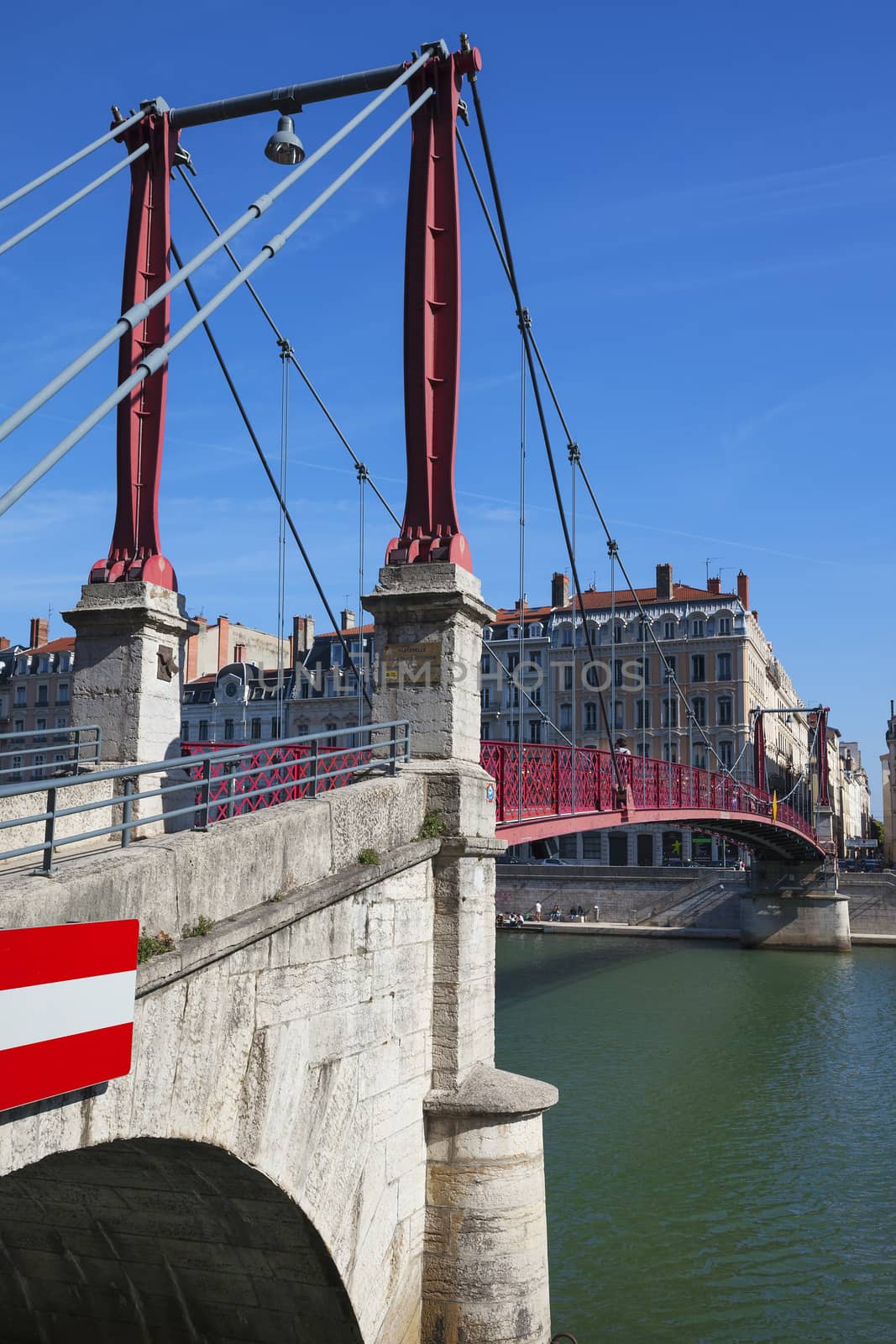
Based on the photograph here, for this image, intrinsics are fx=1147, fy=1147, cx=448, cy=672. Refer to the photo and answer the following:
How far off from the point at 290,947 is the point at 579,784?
12192mm

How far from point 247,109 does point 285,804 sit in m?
7.95

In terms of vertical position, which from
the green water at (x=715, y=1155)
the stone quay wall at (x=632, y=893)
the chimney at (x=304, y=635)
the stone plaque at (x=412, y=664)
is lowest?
the green water at (x=715, y=1155)

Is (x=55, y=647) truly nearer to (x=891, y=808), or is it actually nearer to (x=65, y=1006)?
(x=891, y=808)

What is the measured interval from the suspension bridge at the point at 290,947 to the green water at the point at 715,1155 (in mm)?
3615

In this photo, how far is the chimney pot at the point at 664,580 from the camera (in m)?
65.1

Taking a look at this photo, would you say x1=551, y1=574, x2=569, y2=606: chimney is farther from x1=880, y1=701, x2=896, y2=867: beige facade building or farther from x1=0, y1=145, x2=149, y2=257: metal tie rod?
x1=0, y1=145, x2=149, y2=257: metal tie rod

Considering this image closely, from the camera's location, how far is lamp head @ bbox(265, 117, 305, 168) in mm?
9875

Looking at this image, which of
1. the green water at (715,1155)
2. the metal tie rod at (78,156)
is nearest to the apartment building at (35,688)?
the green water at (715,1155)

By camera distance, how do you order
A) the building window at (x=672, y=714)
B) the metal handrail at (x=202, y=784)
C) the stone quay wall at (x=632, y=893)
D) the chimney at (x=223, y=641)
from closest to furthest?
the metal handrail at (x=202, y=784), the stone quay wall at (x=632, y=893), the building window at (x=672, y=714), the chimney at (x=223, y=641)

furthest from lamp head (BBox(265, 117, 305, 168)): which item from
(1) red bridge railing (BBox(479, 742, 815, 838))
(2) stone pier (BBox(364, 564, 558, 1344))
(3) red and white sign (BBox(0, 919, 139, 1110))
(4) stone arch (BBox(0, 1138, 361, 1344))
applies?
(4) stone arch (BBox(0, 1138, 361, 1344))

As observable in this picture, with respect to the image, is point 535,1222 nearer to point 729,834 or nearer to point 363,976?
point 363,976

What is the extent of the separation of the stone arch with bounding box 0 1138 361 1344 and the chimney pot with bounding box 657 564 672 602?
58414 millimetres

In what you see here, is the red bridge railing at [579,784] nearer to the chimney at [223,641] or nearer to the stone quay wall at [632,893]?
the stone quay wall at [632,893]

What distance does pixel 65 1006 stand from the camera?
515cm
